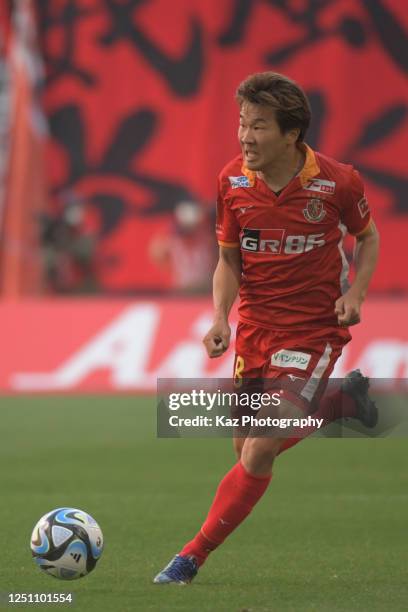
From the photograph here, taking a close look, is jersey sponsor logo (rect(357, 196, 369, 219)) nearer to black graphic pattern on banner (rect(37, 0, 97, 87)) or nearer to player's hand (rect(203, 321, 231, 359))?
player's hand (rect(203, 321, 231, 359))

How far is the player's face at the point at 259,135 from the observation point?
5.61 metres

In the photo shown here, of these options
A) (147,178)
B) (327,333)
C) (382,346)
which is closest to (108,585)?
(327,333)

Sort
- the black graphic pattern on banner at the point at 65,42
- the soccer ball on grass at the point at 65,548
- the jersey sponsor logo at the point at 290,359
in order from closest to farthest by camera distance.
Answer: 1. the soccer ball on grass at the point at 65,548
2. the jersey sponsor logo at the point at 290,359
3. the black graphic pattern on banner at the point at 65,42

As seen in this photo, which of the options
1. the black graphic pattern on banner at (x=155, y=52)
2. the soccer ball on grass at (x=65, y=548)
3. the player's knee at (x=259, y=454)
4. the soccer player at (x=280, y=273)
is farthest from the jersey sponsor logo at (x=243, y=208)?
the black graphic pattern on banner at (x=155, y=52)

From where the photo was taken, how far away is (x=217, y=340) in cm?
571

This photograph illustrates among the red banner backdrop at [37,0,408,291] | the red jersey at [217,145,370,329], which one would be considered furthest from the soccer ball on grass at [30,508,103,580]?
the red banner backdrop at [37,0,408,291]

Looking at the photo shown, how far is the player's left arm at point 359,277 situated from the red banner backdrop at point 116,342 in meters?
8.57

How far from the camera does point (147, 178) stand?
78.9 ft

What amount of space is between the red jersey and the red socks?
68cm

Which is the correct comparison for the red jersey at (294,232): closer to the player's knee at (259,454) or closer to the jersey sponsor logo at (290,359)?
the jersey sponsor logo at (290,359)

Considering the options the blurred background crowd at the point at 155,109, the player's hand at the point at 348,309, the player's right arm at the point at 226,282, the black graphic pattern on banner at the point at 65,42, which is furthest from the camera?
the black graphic pattern on banner at the point at 65,42

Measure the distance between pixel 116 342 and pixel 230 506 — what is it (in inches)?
370

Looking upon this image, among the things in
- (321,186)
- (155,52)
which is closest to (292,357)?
(321,186)

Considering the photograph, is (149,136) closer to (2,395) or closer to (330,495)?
(2,395)
